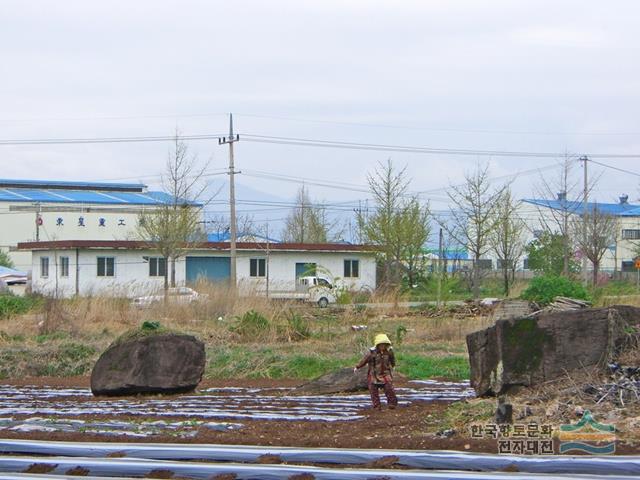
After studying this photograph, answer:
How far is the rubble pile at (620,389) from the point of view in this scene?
1017 centimetres

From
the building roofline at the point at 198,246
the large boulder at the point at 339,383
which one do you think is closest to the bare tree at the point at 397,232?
the building roofline at the point at 198,246

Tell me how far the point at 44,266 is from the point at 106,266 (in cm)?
392

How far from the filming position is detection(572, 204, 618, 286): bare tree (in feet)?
159

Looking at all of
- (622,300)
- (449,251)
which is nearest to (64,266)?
(449,251)

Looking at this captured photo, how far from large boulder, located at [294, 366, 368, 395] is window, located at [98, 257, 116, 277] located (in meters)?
33.0

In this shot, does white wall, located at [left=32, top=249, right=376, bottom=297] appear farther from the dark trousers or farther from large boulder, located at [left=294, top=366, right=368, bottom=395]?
the dark trousers

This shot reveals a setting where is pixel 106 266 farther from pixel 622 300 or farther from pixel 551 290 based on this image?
pixel 551 290

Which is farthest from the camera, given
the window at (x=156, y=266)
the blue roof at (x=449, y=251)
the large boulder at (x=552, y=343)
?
the blue roof at (x=449, y=251)

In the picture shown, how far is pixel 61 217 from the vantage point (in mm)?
65438

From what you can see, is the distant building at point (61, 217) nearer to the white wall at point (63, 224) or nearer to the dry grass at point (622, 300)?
the white wall at point (63, 224)

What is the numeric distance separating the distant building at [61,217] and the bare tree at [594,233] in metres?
26.4

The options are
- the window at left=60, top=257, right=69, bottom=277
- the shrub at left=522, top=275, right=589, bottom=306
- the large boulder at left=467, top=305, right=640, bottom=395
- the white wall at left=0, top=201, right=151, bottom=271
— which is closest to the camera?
the large boulder at left=467, top=305, right=640, bottom=395

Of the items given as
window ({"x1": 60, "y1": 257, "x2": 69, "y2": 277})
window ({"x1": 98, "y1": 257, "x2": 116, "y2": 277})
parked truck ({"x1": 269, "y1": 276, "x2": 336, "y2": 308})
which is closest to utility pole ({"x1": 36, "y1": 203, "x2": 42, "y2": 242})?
window ({"x1": 60, "y1": 257, "x2": 69, "y2": 277})

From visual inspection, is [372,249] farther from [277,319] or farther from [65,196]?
[65,196]
